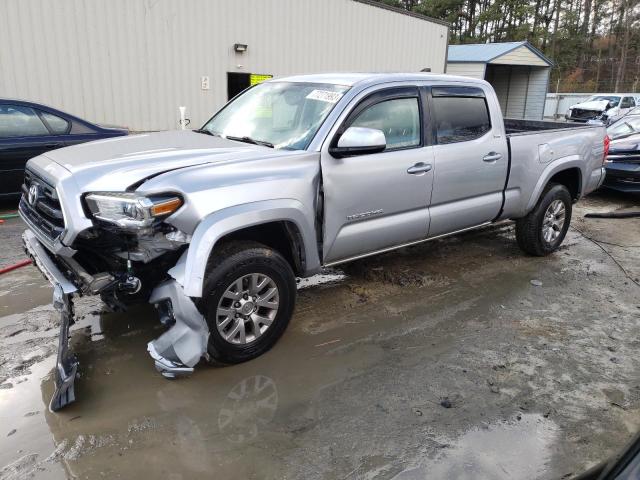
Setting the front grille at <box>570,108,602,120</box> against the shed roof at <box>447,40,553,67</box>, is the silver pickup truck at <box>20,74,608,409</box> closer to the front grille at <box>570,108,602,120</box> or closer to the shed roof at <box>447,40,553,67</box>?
the shed roof at <box>447,40,553,67</box>

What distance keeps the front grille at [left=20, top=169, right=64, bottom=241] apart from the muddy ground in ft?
2.97

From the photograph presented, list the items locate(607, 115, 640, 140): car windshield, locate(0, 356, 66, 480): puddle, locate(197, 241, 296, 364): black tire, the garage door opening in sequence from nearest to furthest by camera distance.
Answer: locate(0, 356, 66, 480): puddle < locate(197, 241, 296, 364): black tire < locate(607, 115, 640, 140): car windshield < the garage door opening

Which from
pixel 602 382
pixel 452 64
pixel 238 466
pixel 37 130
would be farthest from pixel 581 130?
pixel 452 64

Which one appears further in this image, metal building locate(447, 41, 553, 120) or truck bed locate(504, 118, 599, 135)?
metal building locate(447, 41, 553, 120)

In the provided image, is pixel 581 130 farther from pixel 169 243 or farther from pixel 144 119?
pixel 144 119

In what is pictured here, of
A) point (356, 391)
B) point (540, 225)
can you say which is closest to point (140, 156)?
point (356, 391)

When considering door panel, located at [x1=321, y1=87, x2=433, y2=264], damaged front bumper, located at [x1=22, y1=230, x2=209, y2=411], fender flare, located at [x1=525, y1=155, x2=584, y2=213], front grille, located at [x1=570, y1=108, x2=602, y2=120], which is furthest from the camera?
front grille, located at [x1=570, y1=108, x2=602, y2=120]

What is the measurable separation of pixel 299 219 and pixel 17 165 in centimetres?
527

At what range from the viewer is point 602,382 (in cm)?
357

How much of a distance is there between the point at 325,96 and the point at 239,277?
1.67 meters

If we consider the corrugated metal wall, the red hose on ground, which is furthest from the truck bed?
the corrugated metal wall

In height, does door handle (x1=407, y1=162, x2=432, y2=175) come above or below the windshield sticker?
below

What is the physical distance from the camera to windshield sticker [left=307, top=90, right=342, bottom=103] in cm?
405

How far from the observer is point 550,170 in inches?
221
